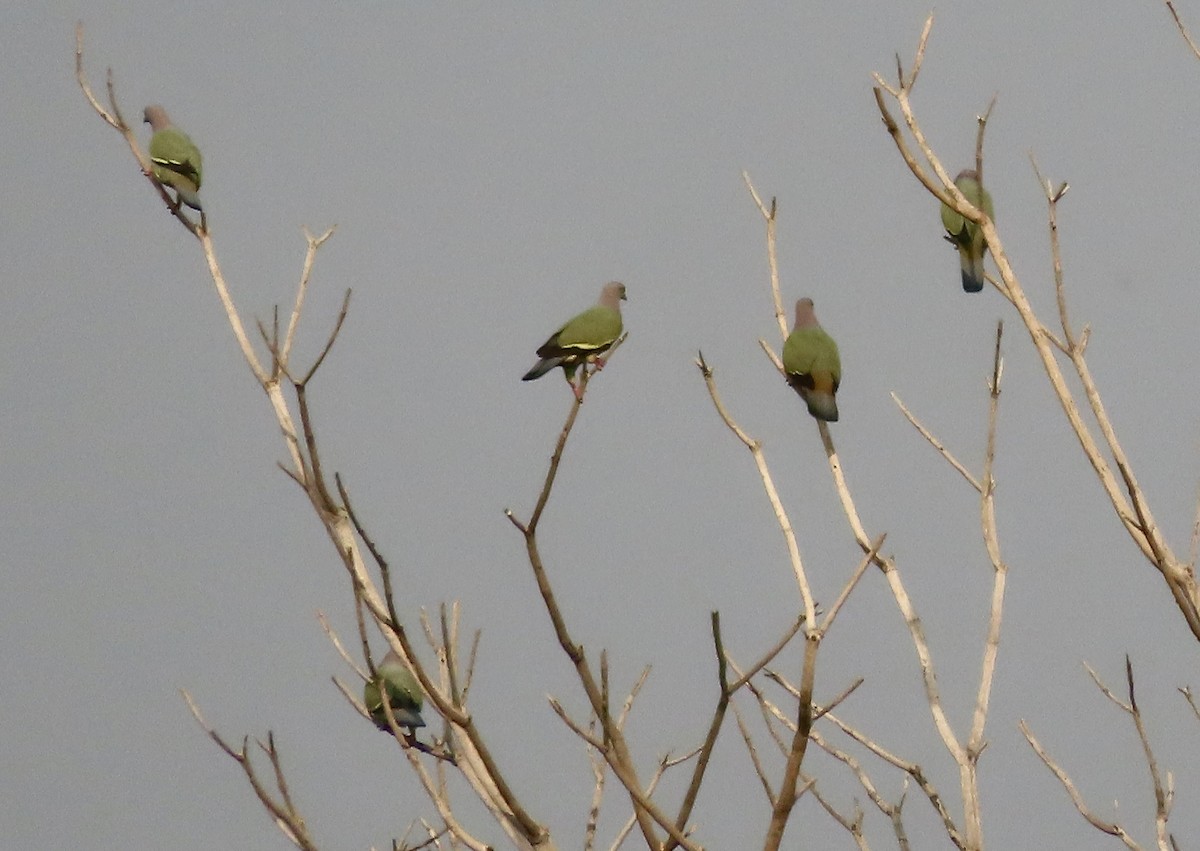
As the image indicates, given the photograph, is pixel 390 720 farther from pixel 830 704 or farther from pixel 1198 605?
pixel 1198 605

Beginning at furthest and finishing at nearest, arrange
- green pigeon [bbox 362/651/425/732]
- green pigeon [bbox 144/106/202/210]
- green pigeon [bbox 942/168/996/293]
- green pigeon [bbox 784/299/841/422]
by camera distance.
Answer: green pigeon [bbox 144/106/202/210]
green pigeon [bbox 942/168/996/293]
green pigeon [bbox 362/651/425/732]
green pigeon [bbox 784/299/841/422]

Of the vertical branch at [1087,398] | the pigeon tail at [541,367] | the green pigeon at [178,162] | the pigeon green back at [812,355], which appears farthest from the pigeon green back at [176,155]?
the vertical branch at [1087,398]

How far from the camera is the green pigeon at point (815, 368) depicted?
20.8ft

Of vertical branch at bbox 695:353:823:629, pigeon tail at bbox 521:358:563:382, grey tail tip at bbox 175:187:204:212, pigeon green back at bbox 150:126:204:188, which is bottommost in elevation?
vertical branch at bbox 695:353:823:629

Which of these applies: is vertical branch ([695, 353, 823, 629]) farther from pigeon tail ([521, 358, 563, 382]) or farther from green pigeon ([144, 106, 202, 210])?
green pigeon ([144, 106, 202, 210])

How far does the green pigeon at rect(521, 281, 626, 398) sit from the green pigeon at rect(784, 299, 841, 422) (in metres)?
0.90

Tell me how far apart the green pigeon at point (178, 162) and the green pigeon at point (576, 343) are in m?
2.71

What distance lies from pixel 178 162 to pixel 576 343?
3.39 m

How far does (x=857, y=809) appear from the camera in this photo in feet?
13.8

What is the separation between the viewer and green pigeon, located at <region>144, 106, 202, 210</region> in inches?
356

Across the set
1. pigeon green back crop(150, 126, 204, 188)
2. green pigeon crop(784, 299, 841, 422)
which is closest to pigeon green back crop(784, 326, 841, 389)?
green pigeon crop(784, 299, 841, 422)

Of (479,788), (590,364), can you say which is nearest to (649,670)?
(479,788)

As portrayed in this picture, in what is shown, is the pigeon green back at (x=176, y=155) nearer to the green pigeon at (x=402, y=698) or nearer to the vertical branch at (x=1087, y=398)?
the green pigeon at (x=402, y=698)

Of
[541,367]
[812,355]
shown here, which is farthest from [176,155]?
[812,355]
